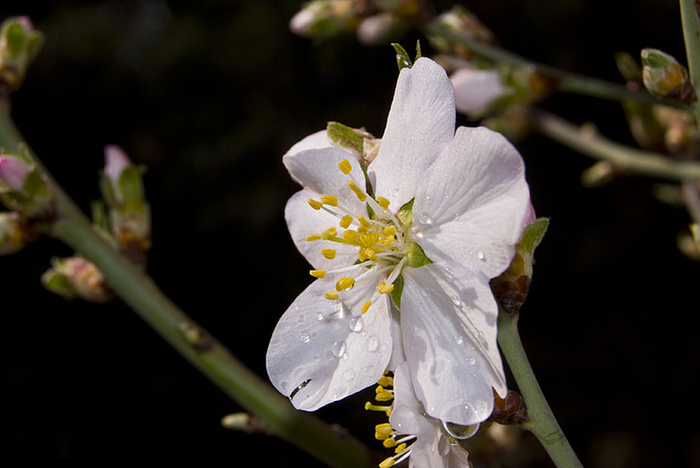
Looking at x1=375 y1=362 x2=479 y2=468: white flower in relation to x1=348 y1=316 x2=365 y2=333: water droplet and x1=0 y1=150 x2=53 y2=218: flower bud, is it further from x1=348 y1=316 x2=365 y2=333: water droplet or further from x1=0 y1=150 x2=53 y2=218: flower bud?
x1=0 y1=150 x2=53 y2=218: flower bud

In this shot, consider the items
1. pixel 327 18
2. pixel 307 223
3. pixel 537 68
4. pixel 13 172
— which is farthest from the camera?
pixel 327 18

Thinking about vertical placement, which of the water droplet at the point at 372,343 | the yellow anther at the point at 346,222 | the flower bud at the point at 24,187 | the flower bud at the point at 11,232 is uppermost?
the flower bud at the point at 24,187

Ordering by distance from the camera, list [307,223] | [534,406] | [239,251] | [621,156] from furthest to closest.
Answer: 1. [239,251]
2. [621,156]
3. [307,223]
4. [534,406]

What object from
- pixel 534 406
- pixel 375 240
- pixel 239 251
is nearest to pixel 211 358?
pixel 375 240

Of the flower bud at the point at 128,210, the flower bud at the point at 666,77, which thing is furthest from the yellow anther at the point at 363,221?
the flower bud at the point at 128,210

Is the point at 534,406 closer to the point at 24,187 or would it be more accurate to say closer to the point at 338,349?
the point at 338,349

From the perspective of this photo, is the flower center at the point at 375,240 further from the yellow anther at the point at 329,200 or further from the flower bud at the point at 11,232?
the flower bud at the point at 11,232

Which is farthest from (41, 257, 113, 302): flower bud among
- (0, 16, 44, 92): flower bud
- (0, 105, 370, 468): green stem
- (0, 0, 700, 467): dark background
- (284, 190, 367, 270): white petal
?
(0, 0, 700, 467): dark background
